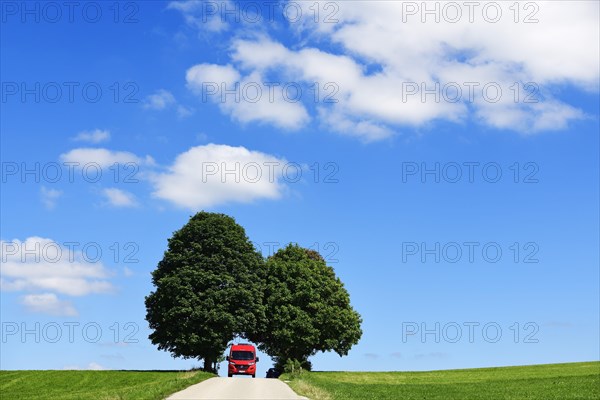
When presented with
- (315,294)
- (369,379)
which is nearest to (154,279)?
(315,294)

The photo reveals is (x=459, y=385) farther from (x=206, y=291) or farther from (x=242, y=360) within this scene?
(x=206, y=291)

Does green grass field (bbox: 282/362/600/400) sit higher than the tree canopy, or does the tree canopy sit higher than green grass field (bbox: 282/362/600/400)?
the tree canopy

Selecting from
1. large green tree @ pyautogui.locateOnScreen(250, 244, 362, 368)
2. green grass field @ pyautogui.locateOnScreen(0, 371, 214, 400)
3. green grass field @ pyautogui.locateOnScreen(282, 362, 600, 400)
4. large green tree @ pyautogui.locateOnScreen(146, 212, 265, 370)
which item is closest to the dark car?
large green tree @ pyautogui.locateOnScreen(250, 244, 362, 368)

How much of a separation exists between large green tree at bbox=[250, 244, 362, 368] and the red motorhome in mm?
8673

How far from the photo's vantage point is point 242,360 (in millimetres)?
59750

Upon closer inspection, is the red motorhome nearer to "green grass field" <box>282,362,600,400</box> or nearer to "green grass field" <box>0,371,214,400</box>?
"green grass field" <box>0,371,214,400</box>

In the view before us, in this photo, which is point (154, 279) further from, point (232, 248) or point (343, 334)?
point (343, 334)

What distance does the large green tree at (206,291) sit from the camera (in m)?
63.4

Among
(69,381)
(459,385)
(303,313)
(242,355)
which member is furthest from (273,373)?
(69,381)

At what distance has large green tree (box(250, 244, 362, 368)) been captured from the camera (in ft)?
229

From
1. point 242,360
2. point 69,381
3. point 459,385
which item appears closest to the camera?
point 69,381

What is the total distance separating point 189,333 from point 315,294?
48.0ft

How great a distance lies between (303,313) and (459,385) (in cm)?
1780

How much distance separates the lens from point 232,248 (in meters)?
67.8
